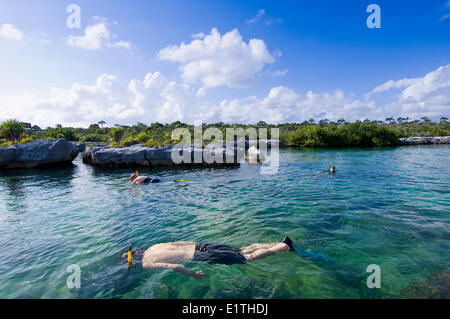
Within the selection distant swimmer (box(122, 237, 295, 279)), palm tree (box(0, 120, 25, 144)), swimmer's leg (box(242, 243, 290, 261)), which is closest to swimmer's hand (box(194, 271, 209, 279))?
distant swimmer (box(122, 237, 295, 279))

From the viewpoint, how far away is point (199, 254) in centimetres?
467

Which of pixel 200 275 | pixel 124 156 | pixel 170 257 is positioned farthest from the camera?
pixel 124 156

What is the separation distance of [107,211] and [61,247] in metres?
2.67

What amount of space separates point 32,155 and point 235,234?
82.5 ft

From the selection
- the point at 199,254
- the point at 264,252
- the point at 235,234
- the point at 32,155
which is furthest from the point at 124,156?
the point at 264,252

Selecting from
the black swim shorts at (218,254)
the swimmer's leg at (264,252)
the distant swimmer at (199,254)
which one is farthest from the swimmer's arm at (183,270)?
the swimmer's leg at (264,252)

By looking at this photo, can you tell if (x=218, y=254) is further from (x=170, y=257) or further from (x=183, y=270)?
(x=170, y=257)

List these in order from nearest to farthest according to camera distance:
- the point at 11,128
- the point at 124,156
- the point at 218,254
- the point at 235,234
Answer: the point at 218,254 < the point at 235,234 < the point at 124,156 < the point at 11,128

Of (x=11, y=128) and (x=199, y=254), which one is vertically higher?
(x=11, y=128)

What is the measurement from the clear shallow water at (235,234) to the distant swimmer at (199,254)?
0.49 ft

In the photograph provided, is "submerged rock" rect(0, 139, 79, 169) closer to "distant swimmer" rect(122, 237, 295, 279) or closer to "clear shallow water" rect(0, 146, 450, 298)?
"clear shallow water" rect(0, 146, 450, 298)

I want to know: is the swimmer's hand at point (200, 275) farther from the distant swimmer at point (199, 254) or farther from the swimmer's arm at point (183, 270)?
the distant swimmer at point (199, 254)

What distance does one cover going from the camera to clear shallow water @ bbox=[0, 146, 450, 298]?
3807 millimetres
